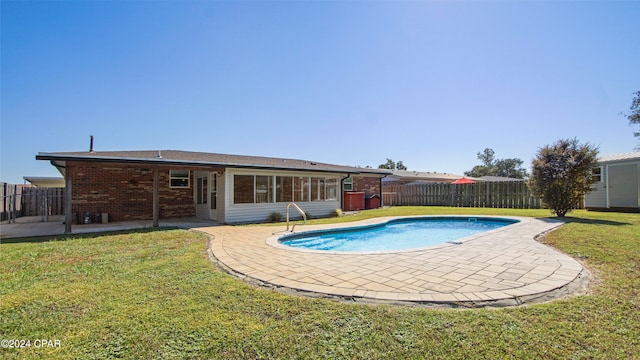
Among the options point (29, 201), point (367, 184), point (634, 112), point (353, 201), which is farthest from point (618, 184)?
point (29, 201)

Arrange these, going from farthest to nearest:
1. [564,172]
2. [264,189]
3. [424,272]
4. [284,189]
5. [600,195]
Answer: [600,195], [284,189], [264,189], [564,172], [424,272]

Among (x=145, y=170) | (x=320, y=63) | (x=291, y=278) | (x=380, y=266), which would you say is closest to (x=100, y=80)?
(x=145, y=170)

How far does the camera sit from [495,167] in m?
65.9

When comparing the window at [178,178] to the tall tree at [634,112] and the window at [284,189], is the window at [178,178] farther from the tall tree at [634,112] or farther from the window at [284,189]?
the tall tree at [634,112]

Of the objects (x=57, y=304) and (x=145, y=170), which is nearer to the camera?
(x=57, y=304)

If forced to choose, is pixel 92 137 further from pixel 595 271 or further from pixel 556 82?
pixel 556 82

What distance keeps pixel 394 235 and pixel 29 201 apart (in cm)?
1871

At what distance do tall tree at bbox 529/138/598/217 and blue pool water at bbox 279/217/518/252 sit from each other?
215cm

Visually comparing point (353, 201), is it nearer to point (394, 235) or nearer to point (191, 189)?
point (394, 235)

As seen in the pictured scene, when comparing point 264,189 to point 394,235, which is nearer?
point 394,235

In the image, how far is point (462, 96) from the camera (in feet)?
43.0

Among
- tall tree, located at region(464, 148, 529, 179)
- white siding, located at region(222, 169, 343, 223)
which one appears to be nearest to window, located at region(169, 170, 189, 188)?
white siding, located at region(222, 169, 343, 223)

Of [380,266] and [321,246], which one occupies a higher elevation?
[380,266]

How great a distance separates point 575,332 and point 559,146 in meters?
12.1
